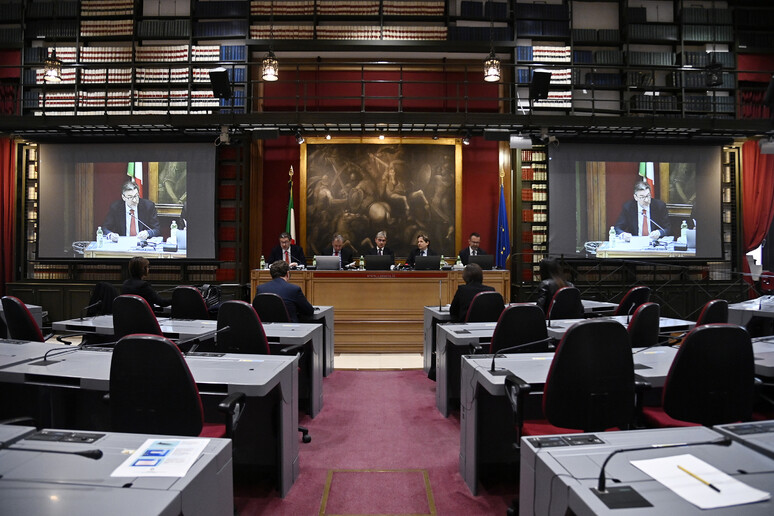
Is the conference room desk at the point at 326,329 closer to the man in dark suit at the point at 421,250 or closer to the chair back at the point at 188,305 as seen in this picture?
the chair back at the point at 188,305

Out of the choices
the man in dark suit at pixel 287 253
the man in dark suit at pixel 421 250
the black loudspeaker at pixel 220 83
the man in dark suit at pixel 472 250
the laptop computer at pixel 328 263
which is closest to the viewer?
the laptop computer at pixel 328 263

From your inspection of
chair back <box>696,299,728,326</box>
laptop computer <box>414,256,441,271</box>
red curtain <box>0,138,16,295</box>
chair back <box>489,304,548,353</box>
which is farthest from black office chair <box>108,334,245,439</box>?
red curtain <box>0,138,16,295</box>

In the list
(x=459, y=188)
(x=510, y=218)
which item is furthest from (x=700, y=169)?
(x=459, y=188)

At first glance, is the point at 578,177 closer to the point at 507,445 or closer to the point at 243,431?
the point at 507,445

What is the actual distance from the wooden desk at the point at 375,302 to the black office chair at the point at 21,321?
129 inches

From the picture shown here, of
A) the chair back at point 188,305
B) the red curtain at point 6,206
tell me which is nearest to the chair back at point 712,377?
the chair back at point 188,305

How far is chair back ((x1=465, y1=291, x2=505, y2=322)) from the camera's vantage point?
13.0ft

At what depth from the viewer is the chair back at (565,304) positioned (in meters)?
4.12

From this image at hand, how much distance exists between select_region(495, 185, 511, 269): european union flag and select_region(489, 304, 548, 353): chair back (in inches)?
200

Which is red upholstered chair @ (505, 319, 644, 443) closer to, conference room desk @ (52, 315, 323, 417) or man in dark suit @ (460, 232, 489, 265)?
conference room desk @ (52, 315, 323, 417)

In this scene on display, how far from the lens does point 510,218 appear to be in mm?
8547

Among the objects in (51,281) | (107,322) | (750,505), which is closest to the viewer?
(750,505)

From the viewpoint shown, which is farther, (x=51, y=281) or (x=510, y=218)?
(x=510, y=218)

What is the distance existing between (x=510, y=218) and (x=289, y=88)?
4835 millimetres
